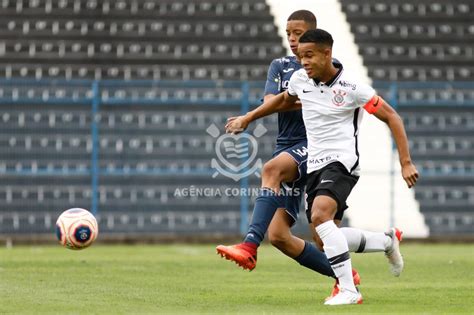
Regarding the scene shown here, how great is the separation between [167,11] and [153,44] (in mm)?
866

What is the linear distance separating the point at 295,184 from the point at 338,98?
3.01 ft

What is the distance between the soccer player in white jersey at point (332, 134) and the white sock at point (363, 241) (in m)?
0.07

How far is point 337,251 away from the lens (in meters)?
7.19

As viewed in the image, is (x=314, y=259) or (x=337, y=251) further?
(x=314, y=259)

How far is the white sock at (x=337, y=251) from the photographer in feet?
23.5

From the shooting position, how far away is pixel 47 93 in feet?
56.3

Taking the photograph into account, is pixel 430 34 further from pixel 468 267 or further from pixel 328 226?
pixel 328 226

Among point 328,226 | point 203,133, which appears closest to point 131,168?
point 203,133

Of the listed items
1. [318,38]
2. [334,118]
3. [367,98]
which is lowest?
[334,118]

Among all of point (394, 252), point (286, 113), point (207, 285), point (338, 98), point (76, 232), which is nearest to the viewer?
point (338, 98)

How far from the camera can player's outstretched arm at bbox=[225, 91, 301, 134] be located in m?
7.82

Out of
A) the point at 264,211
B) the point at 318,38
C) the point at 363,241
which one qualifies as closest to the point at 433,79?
the point at 264,211

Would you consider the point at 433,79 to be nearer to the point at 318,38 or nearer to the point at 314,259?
the point at 314,259

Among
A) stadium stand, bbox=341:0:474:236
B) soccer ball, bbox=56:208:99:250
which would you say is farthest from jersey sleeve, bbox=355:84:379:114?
stadium stand, bbox=341:0:474:236
